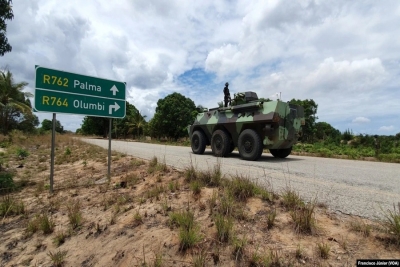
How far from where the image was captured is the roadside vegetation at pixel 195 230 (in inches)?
82.4

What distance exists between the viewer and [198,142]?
1034 centimetres

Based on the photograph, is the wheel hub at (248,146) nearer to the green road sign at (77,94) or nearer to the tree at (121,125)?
the green road sign at (77,94)

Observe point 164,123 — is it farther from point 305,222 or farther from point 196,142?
point 305,222

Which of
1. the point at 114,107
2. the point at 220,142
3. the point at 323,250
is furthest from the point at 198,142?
the point at 323,250

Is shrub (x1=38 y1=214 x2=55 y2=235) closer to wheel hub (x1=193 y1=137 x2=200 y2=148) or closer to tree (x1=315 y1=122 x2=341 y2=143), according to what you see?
wheel hub (x1=193 y1=137 x2=200 y2=148)

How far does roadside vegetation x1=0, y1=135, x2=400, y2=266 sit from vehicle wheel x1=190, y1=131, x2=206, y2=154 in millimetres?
5909

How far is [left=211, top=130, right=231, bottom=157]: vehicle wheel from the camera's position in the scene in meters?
8.84

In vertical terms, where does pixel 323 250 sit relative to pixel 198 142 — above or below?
below

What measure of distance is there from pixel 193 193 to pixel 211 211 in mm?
727

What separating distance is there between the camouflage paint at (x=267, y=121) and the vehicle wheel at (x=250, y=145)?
0.83 feet

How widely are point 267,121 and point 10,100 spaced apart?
23618mm

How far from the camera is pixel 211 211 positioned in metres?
2.95

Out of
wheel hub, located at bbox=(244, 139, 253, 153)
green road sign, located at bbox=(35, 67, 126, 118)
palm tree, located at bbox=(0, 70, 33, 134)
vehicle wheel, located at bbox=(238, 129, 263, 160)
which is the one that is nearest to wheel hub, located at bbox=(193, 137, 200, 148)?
vehicle wheel, located at bbox=(238, 129, 263, 160)

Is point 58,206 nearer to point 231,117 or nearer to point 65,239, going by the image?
point 65,239
